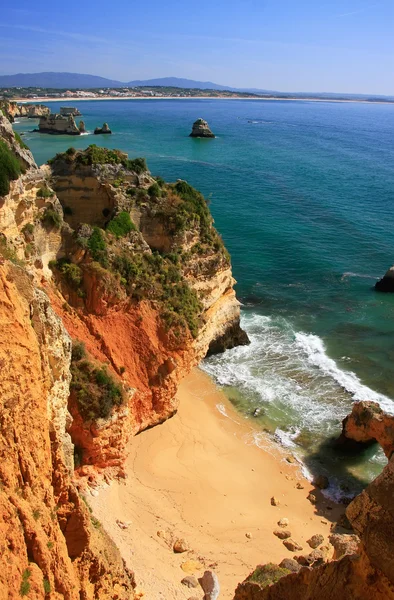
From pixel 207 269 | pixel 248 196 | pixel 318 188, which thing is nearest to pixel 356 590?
pixel 207 269

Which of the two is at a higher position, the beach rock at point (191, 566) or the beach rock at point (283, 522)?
the beach rock at point (191, 566)

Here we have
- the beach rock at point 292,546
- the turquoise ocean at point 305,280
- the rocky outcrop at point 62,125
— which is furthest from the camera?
the rocky outcrop at point 62,125

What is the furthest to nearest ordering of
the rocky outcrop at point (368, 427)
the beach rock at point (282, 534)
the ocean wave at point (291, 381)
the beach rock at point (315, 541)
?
the ocean wave at point (291, 381) → the rocky outcrop at point (368, 427) → the beach rock at point (282, 534) → the beach rock at point (315, 541)

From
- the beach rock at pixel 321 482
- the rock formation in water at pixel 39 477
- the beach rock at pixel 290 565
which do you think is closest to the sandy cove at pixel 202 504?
the beach rock at pixel 321 482

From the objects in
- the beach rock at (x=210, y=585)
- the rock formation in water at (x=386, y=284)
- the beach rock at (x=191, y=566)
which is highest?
the rock formation in water at (x=386, y=284)

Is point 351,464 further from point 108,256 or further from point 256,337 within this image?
point 108,256

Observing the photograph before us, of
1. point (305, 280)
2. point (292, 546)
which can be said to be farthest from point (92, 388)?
point (305, 280)

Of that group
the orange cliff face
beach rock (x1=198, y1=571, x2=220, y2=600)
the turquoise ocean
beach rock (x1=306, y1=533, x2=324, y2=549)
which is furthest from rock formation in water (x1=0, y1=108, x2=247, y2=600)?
beach rock (x1=306, y1=533, x2=324, y2=549)

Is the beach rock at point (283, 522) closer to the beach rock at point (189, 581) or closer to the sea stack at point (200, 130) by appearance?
the beach rock at point (189, 581)
